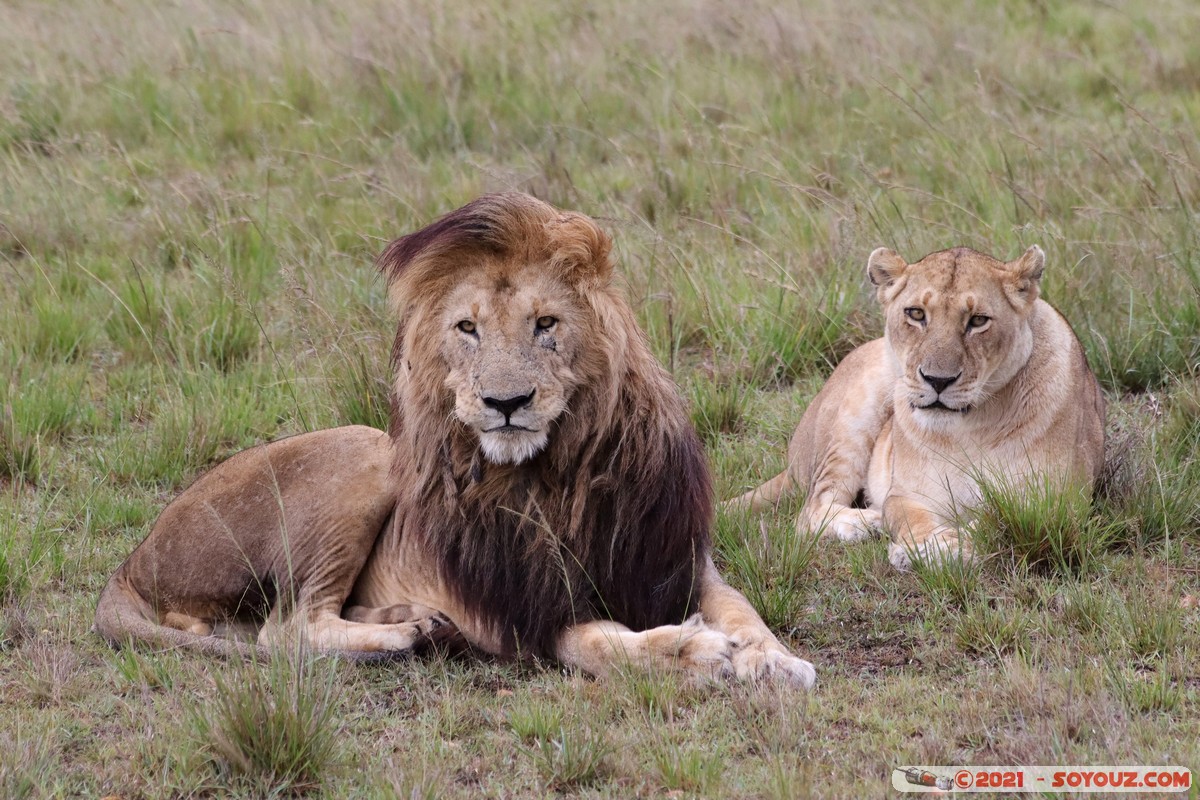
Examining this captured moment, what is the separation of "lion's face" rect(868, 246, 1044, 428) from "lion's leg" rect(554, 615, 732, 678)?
4.44 feet

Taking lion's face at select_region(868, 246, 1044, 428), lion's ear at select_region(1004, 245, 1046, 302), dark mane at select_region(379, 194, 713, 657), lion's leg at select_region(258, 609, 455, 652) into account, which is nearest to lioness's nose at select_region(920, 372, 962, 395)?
lion's face at select_region(868, 246, 1044, 428)

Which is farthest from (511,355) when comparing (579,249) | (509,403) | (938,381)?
(938,381)

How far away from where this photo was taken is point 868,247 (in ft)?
22.2

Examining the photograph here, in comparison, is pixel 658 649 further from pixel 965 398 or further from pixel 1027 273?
pixel 1027 273

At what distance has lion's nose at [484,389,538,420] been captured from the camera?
3.75 meters

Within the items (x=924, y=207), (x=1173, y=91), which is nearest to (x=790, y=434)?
(x=924, y=207)

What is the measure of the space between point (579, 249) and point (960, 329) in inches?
59.7

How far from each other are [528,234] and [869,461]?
219cm

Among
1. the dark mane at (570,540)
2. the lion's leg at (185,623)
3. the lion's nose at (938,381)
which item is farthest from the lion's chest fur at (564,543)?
the lion's nose at (938,381)

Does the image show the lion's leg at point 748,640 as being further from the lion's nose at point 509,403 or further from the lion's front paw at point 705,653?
the lion's nose at point 509,403

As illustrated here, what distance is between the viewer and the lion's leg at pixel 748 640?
3.76 meters

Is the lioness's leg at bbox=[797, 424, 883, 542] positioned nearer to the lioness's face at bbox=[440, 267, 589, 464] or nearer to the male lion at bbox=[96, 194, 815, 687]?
the male lion at bbox=[96, 194, 815, 687]

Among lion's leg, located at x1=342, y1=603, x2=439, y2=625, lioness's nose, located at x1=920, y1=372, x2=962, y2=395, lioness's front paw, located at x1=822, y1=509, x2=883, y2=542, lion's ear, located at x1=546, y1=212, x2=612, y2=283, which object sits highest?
lion's ear, located at x1=546, y1=212, x2=612, y2=283

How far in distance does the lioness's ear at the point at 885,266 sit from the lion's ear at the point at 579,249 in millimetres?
1477
